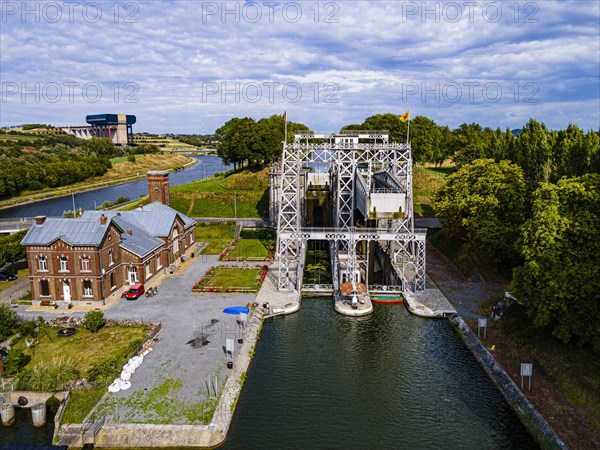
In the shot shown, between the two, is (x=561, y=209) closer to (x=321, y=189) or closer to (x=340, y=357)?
(x=340, y=357)

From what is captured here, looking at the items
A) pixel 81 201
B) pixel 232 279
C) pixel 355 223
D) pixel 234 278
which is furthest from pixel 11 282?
pixel 81 201

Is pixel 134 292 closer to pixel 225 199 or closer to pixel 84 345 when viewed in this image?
pixel 84 345

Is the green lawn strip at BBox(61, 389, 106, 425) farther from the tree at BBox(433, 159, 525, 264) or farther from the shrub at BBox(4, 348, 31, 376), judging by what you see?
the tree at BBox(433, 159, 525, 264)

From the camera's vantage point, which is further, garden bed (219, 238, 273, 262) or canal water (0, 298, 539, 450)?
garden bed (219, 238, 273, 262)

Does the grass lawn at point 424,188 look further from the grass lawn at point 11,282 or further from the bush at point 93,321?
the grass lawn at point 11,282

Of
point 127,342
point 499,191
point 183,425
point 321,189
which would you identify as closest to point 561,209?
point 499,191

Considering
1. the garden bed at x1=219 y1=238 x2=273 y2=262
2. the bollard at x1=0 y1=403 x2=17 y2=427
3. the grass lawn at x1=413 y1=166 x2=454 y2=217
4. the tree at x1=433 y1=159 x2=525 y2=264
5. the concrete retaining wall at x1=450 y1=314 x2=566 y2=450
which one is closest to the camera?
the concrete retaining wall at x1=450 y1=314 x2=566 y2=450

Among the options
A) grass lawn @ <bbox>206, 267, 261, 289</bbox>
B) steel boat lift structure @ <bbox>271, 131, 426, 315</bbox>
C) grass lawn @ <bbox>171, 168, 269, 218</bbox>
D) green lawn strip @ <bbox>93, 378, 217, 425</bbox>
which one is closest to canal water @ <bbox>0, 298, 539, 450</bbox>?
green lawn strip @ <bbox>93, 378, 217, 425</bbox>
